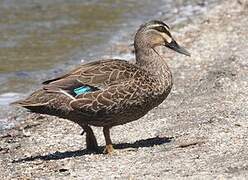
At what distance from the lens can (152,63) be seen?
10.2 meters

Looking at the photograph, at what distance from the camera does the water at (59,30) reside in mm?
15422

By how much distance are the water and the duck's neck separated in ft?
11.2

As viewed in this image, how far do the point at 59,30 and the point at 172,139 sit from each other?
9.13 metres

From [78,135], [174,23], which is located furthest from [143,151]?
[174,23]

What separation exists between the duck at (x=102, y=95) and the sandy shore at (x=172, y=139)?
1.35 ft

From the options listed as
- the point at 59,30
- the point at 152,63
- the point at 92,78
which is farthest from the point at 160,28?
the point at 59,30

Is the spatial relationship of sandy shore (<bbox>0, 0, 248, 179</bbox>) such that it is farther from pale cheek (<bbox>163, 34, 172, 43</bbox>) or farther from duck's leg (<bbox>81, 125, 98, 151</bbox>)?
pale cheek (<bbox>163, 34, 172, 43</bbox>)

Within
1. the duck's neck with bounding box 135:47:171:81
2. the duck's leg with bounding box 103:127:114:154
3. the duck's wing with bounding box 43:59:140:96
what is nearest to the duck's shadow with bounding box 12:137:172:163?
the duck's leg with bounding box 103:127:114:154

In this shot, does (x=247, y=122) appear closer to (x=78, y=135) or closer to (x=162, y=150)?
(x=162, y=150)

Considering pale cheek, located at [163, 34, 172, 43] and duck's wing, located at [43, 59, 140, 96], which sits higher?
pale cheek, located at [163, 34, 172, 43]

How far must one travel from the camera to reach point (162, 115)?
11477 millimetres

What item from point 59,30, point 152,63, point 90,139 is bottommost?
point 59,30

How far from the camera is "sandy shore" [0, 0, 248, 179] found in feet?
28.3

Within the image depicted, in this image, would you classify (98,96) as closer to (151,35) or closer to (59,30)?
(151,35)
